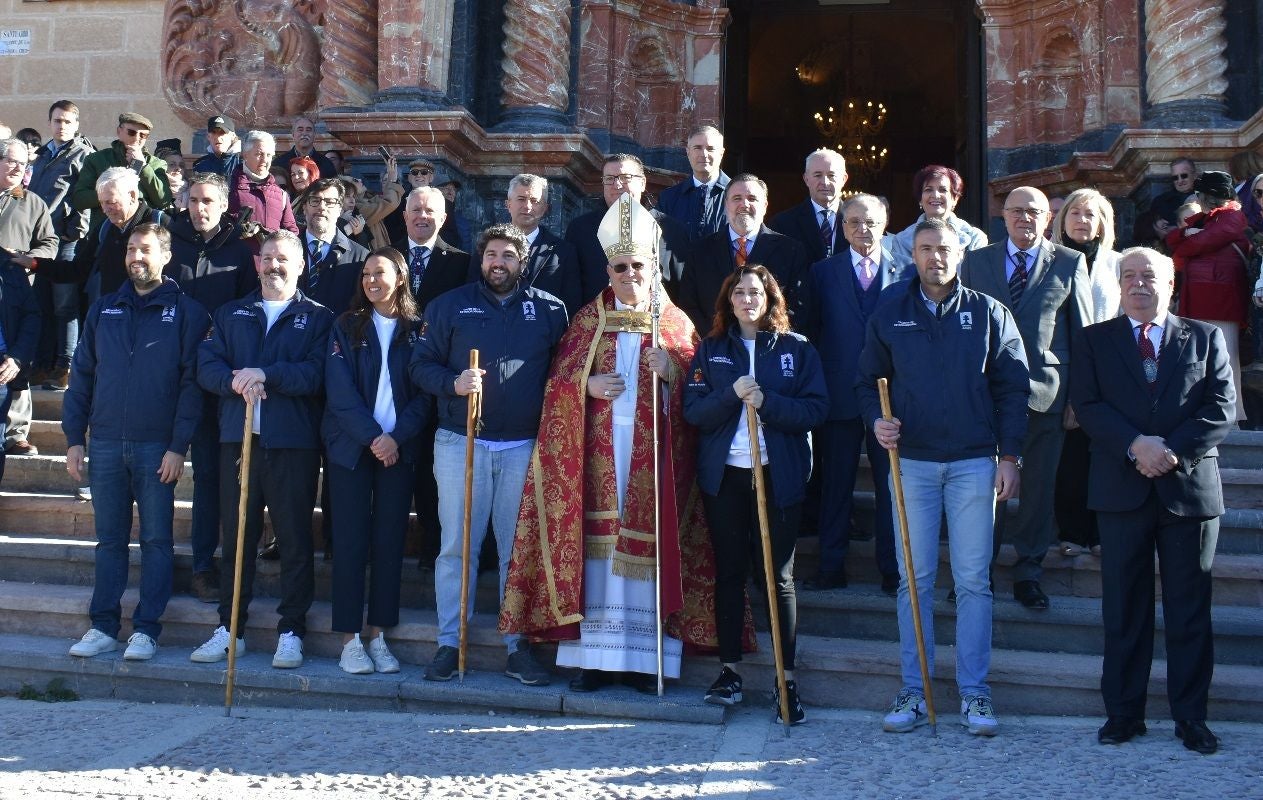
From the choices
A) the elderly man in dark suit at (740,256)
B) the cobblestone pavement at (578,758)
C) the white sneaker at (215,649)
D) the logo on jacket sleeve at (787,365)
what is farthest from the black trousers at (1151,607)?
the white sneaker at (215,649)

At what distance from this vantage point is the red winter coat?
7.53 m

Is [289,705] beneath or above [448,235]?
beneath

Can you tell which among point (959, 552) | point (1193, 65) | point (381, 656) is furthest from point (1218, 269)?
point (381, 656)

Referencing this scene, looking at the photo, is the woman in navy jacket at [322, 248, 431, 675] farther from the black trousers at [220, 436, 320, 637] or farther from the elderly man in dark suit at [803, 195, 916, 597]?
the elderly man in dark suit at [803, 195, 916, 597]

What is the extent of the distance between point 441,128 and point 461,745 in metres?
5.69

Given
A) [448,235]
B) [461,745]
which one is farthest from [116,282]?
[461,745]

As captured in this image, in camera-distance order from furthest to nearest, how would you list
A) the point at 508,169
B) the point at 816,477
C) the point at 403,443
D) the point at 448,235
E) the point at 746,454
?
the point at 508,169 → the point at 448,235 → the point at 816,477 → the point at 403,443 → the point at 746,454

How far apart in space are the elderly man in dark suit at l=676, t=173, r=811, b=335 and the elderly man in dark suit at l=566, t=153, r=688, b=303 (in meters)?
0.09

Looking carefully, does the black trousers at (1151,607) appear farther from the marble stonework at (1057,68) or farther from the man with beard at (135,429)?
the marble stonework at (1057,68)

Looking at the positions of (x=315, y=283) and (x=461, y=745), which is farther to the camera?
(x=315, y=283)

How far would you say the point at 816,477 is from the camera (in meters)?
6.46

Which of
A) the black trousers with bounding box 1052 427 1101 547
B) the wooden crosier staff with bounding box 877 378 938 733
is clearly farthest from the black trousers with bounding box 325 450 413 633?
the black trousers with bounding box 1052 427 1101 547

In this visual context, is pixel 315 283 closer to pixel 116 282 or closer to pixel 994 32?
pixel 116 282

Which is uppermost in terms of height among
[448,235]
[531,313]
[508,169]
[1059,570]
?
[508,169]
